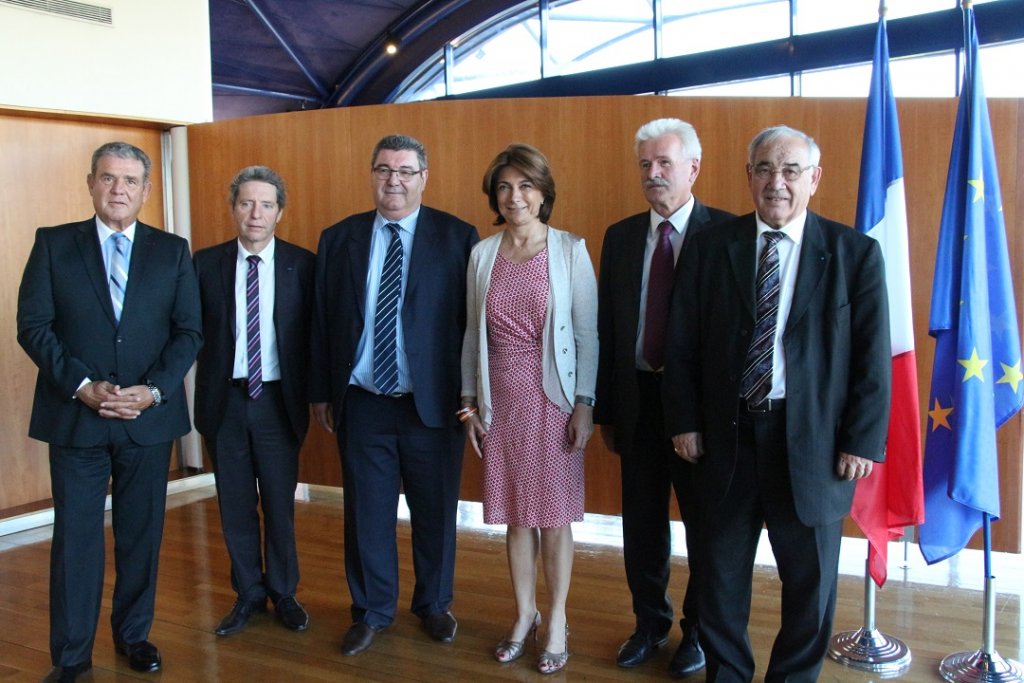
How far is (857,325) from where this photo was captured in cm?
254

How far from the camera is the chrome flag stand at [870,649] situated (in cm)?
309

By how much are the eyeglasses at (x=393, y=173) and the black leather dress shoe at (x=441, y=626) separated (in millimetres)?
1740

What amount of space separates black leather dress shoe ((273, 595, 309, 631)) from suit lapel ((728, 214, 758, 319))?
221 cm

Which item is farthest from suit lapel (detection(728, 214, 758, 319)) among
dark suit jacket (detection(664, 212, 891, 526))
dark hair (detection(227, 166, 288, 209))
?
dark hair (detection(227, 166, 288, 209))

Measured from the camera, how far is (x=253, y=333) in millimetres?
3361

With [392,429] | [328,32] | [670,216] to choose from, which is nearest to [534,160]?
[670,216]

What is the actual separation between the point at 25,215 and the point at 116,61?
1105 millimetres

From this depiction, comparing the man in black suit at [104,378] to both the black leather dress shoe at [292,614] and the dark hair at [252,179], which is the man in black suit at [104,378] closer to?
the dark hair at [252,179]

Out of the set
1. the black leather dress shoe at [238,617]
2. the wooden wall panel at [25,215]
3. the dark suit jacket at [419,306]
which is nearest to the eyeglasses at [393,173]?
the dark suit jacket at [419,306]

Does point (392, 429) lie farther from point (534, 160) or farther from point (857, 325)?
point (857, 325)

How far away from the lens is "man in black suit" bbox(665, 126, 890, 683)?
253 centimetres

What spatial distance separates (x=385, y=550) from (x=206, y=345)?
1.09 metres

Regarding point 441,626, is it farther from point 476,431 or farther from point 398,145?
point 398,145

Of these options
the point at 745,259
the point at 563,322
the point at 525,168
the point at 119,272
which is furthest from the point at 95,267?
the point at 745,259
